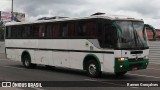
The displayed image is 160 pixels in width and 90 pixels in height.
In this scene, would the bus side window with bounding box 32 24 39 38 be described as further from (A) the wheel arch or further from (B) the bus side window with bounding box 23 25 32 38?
(A) the wheel arch

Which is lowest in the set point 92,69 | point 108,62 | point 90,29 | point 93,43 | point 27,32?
point 92,69

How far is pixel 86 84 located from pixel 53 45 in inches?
229

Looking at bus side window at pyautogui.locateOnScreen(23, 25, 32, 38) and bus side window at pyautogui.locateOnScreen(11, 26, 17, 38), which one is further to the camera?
bus side window at pyautogui.locateOnScreen(11, 26, 17, 38)

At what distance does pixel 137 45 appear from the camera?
52.7ft

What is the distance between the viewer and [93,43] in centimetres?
1661

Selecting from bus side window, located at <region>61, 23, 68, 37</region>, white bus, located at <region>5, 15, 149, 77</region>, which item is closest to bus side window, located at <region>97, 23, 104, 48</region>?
white bus, located at <region>5, 15, 149, 77</region>

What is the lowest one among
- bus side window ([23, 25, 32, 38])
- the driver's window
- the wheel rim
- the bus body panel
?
the wheel rim

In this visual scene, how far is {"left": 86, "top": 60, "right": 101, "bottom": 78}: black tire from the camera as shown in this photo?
1650 cm

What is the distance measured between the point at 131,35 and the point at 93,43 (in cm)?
180

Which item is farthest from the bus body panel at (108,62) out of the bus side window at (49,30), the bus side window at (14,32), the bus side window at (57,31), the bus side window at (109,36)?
the bus side window at (14,32)

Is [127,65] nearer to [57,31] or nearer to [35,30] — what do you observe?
[57,31]

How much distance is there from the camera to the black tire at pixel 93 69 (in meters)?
16.5

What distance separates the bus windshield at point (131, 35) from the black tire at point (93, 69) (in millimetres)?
1686

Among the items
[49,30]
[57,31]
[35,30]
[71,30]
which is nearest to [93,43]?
[71,30]
